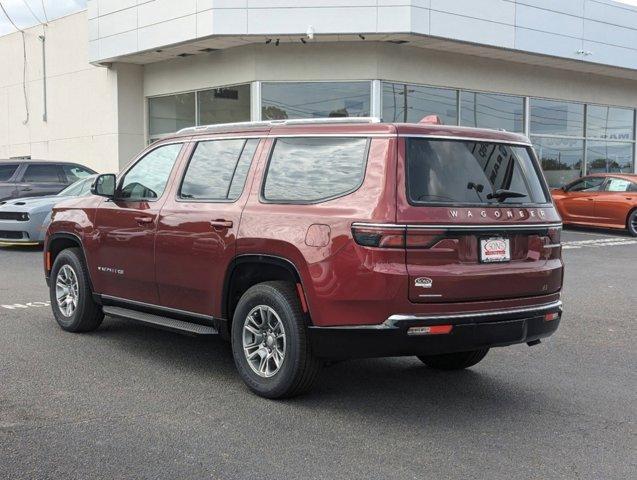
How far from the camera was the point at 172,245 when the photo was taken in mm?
5656

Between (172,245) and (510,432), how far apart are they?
283 cm

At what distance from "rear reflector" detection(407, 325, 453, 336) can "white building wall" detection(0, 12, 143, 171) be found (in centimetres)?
1958

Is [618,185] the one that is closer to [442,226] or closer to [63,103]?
[442,226]

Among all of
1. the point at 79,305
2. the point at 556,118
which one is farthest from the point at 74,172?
the point at 556,118

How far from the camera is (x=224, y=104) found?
20.4 meters

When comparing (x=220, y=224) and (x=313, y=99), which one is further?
(x=313, y=99)

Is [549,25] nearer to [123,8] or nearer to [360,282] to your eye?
[123,8]

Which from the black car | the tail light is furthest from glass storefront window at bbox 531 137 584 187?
the tail light

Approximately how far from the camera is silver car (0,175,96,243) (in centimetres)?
1367

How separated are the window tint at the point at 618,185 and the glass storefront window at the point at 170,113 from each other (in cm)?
1158

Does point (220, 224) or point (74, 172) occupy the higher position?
point (74, 172)

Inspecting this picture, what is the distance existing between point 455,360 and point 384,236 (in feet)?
6.05

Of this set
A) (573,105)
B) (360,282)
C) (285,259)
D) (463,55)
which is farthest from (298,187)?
(573,105)

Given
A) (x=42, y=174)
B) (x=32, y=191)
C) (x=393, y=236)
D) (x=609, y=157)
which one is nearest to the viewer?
(x=393, y=236)
